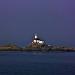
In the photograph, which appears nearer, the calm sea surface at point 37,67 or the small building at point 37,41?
the calm sea surface at point 37,67

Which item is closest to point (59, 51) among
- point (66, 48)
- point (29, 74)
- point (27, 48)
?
point (66, 48)

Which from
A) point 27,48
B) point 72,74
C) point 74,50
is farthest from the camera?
point 74,50

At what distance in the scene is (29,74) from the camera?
45562mm

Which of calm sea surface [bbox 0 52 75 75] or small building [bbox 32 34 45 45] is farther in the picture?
small building [bbox 32 34 45 45]

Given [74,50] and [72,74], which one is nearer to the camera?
[72,74]

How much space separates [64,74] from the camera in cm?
4381

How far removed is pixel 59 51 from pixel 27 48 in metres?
9.39

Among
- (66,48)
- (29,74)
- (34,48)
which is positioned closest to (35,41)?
(34,48)

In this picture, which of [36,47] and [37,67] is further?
[36,47]

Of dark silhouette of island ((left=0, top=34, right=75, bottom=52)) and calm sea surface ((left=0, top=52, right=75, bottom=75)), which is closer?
calm sea surface ((left=0, top=52, right=75, bottom=75))

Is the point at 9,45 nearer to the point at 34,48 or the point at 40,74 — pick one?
the point at 34,48

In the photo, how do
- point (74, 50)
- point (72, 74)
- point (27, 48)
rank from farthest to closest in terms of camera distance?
point (74, 50) < point (27, 48) < point (72, 74)

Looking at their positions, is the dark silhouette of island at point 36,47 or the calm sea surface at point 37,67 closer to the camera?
the calm sea surface at point 37,67

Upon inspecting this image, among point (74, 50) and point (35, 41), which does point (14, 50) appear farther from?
point (74, 50)
